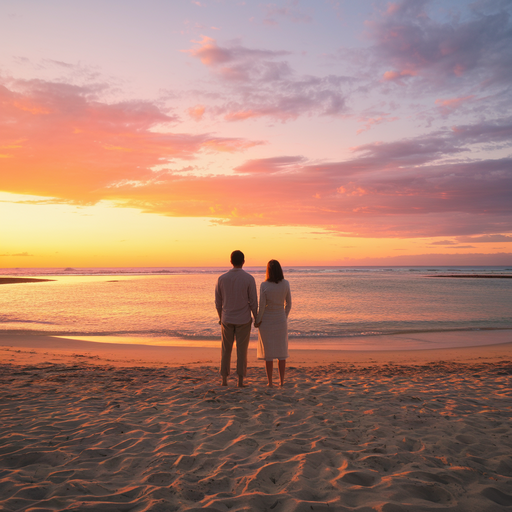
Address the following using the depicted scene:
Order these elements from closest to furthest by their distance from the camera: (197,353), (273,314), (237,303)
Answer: (237,303), (273,314), (197,353)

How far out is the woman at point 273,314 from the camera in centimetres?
632

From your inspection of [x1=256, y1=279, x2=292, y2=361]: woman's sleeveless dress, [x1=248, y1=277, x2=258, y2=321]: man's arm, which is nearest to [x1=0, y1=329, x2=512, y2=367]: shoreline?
[x1=256, y1=279, x2=292, y2=361]: woman's sleeveless dress

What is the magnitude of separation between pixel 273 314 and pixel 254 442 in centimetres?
253

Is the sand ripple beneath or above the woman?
beneath

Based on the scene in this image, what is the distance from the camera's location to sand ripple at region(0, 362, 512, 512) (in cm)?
303

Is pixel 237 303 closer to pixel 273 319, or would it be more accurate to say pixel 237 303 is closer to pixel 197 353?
pixel 273 319

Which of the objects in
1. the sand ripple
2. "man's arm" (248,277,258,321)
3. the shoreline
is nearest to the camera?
the sand ripple

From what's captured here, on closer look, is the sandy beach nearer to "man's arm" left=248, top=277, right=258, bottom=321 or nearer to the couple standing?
the couple standing

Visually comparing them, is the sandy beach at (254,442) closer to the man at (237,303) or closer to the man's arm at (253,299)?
the man at (237,303)

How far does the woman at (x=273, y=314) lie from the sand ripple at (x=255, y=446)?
2.42 feet

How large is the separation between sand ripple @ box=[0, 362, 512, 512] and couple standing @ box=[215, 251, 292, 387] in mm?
824

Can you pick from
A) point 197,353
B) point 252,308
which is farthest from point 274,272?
point 197,353

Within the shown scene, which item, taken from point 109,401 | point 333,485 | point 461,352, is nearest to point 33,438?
point 109,401

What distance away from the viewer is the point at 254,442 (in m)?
4.15
